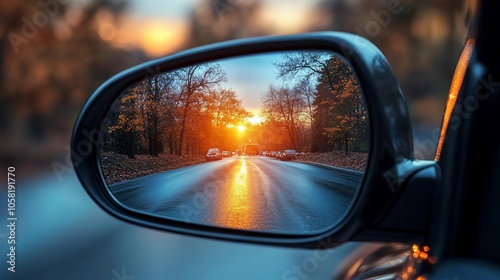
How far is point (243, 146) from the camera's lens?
2154mm

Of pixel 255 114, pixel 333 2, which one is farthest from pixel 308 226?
pixel 333 2

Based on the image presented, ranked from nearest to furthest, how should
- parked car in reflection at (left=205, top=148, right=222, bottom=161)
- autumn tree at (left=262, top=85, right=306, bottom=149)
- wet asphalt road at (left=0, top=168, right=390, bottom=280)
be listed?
autumn tree at (left=262, top=85, right=306, bottom=149), parked car in reflection at (left=205, top=148, right=222, bottom=161), wet asphalt road at (left=0, top=168, right=390, bottom=280)

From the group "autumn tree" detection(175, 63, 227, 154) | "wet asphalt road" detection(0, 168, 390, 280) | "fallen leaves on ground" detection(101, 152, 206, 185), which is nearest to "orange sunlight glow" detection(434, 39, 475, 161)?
"autumn tree" detection(175, 63, 227, 154)

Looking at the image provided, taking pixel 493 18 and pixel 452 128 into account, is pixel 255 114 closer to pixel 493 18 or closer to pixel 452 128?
pixel 452 128

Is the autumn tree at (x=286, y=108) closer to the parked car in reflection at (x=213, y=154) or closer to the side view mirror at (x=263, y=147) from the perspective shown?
the side view mirror at (x=263, y=147)

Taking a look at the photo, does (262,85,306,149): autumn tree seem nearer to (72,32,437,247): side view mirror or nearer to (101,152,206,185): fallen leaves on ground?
(72,32,437,247): side view mirror

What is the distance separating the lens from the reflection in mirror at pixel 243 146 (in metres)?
1.73

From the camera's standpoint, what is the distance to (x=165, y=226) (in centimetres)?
222

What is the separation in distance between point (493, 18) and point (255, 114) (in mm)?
902

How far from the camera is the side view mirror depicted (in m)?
1.46

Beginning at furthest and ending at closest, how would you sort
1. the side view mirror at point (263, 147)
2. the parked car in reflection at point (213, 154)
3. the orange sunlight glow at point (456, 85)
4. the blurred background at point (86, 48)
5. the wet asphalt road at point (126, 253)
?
the blurred background at point (86, 48) < the wet asphalt road at point (126, 253) < the parked car in reflection at point (213, 154) < the orange sunlight glow at point (456, 85) < the side view mirror at point (263, 147)

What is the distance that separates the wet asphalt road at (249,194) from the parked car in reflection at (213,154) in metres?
0.02

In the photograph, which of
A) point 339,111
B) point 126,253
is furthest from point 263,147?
point 126,253

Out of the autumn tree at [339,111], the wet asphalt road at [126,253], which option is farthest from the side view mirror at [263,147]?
the wet asphalt road at [126,253]
